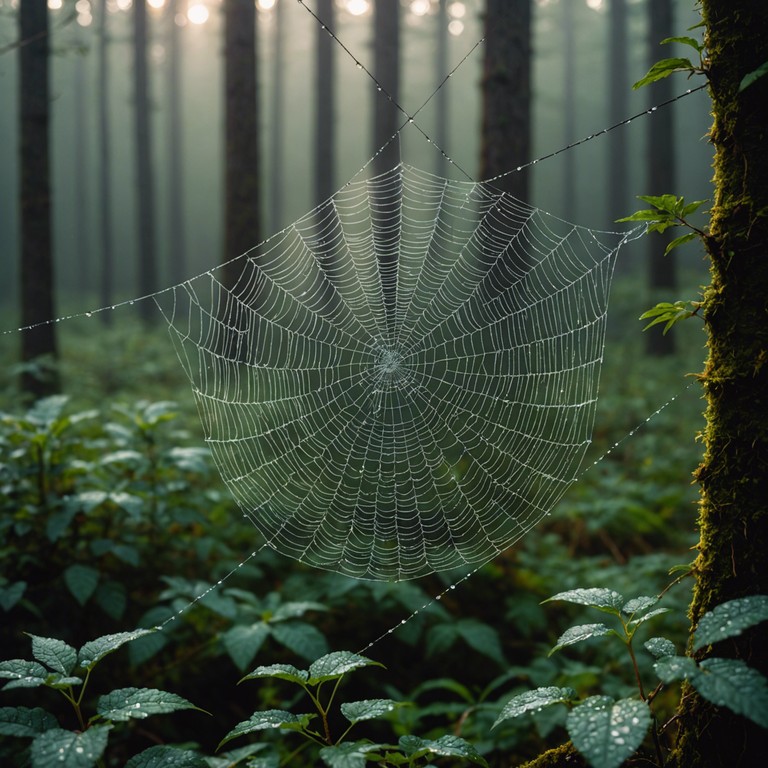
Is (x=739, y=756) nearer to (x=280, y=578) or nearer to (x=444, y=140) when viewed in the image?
(x=280, y=578)

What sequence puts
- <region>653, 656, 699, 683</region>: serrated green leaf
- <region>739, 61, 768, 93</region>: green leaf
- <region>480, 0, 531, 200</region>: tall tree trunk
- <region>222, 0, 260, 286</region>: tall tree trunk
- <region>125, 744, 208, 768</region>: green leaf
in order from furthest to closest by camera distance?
<region>222, 0, 260, 286</region>: tall tree trunk, <region>480, 0, 531, 200</region>: tall tree trunk, <region>125, 744, 208, 768</region>: green leaf, <region>739, 61, 768, 93</region>: green leaf, <region>653, 656, 699, 683</region>: serrated green leaf

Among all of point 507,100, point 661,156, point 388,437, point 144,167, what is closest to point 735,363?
point 388,437

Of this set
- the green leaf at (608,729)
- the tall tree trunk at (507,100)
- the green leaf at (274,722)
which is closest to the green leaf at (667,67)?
the green leaf at (608,729)

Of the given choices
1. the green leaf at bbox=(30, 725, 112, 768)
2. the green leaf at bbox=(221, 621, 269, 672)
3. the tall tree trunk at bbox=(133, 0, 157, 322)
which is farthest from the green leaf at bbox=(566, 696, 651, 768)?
the tall tree trunk at bbox=(133, 0, 157, 322)

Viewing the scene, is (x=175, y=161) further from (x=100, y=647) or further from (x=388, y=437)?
(x=100, y=647)

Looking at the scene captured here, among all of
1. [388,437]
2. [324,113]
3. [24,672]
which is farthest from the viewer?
[324,113]

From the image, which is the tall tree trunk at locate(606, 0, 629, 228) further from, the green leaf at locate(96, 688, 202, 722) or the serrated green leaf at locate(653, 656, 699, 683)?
the green leaf at locate(96, 688, 202, 722)

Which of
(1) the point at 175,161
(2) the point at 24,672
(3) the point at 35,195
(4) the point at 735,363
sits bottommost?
(2) the point at 24,672

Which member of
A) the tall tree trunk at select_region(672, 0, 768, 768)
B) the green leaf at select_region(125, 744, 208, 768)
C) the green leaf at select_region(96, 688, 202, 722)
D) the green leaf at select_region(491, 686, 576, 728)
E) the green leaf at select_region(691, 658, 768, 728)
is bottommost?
the green leaf at select_region(125, 744, 208, 768)
